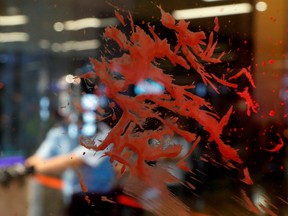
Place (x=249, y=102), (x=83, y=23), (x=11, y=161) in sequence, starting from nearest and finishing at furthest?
1. (x=249, y=102)
2. (x=83, y=23)
3. (x=11, y=161)

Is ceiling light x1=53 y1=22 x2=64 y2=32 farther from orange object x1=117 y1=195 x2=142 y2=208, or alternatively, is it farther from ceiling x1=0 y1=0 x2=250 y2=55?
orange object x1=117 y1=195 x2=142 y2=208

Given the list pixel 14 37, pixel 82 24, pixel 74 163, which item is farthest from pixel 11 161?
pixel 82 24

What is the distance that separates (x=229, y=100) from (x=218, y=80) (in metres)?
0.07

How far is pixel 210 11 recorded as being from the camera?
127 centimetres

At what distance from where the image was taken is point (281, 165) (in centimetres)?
126

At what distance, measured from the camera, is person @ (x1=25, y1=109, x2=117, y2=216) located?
1.30m

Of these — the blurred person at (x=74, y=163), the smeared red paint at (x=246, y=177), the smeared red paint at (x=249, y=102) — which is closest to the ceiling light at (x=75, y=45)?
the blurred person at (x=74, y=163)

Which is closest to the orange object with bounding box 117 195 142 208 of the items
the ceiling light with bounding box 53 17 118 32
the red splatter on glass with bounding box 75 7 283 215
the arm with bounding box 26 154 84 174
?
the red splatter on glass with bounding box 75 7 283 215

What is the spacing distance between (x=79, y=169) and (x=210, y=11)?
2.17ft

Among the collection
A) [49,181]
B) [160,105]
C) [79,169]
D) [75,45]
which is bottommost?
[49,181]

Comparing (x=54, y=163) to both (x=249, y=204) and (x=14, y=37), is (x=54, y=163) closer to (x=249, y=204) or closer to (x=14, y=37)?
(x=14, y=37)

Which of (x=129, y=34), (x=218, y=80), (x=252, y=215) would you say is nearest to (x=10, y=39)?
Result: (x=129, y=34)

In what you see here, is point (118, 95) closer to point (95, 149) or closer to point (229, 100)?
point (95, 149)

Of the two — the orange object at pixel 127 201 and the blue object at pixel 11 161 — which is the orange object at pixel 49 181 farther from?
the orange object at pixel 127 201
